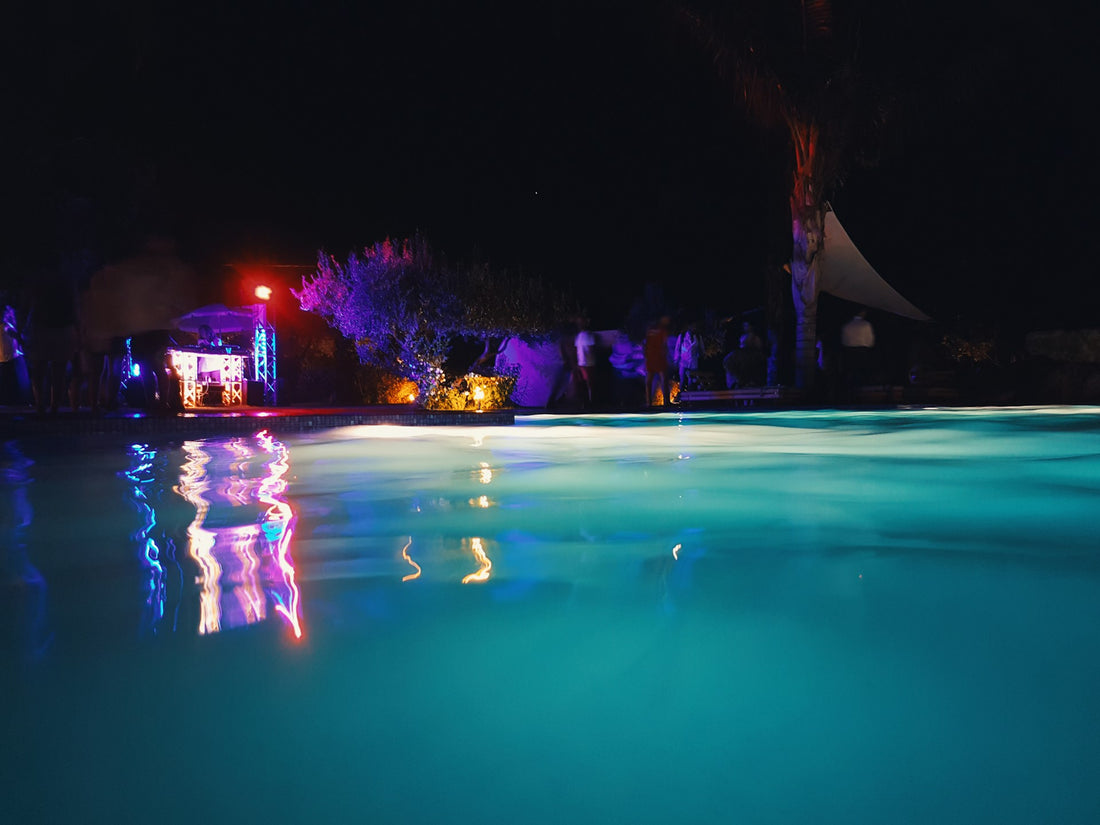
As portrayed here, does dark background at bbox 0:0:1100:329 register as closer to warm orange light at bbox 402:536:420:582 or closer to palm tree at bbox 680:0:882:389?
palm tree at bbox 680:0:882:389

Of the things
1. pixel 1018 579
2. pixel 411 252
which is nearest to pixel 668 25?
pixel 411 252

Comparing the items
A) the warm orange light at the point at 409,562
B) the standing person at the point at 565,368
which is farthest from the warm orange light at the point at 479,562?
the standing person at the point at 565,368

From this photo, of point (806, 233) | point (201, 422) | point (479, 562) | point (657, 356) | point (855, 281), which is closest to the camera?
point (479, 562)

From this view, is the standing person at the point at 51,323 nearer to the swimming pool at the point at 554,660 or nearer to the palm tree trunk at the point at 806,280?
the swimming pool at the point at 554,660

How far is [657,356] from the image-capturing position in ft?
49.8

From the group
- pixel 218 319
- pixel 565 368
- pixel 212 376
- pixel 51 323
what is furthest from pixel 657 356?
pixel 51 323

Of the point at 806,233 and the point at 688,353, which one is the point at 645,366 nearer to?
the point at 688,353

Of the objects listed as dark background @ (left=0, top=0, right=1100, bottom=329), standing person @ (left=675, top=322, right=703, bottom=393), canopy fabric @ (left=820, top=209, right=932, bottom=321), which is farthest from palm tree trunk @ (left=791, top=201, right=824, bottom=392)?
standing person @ (left=675, top=322, right=703, bottom=393)

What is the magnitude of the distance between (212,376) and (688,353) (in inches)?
411

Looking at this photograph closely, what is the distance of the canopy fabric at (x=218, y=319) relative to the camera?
668 inches

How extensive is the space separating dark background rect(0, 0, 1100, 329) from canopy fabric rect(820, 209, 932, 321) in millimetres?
1119

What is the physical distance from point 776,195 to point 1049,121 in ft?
19.8

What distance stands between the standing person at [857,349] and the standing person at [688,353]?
10.2ft

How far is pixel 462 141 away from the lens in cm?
2230
